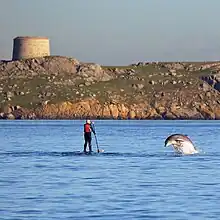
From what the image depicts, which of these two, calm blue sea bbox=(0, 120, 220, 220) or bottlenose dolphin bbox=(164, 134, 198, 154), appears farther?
bottlenose dolphin bbox=(164, 134, 198, 154)

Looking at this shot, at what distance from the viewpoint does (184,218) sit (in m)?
25.8

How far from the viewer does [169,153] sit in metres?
58.0

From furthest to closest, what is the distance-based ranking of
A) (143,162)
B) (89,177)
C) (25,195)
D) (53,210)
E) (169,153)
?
(169,153) → (143,162) → (89,177) → (25,195) → (53,210)

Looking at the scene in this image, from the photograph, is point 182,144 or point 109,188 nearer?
point 109,188

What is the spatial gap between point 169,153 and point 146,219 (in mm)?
32440

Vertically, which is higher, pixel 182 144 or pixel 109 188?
pixel 182 144

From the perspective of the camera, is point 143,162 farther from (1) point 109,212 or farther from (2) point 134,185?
(1) point 109,212

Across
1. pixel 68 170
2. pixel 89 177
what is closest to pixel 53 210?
pixel 89 177

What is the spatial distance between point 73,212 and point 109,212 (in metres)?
0.95

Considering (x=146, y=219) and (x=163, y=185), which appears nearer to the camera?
(x=146, y=219)

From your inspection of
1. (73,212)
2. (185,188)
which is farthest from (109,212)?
(185,188)

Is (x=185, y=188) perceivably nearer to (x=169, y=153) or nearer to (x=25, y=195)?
(x=25, y=195)

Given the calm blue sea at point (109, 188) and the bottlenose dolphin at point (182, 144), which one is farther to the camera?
the bottlenose dolphin at point (182, 144)

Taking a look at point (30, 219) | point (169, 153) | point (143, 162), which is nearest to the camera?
point (30, 219)
